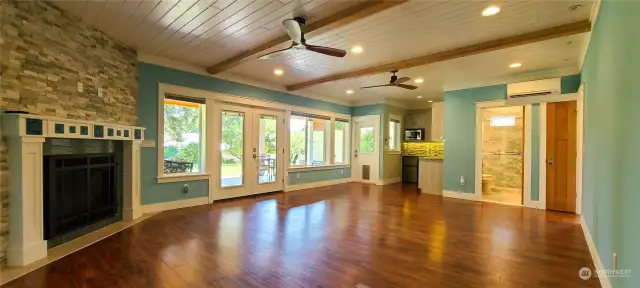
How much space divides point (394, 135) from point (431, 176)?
239 cm

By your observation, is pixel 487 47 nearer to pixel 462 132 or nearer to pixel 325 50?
pixel 325 50

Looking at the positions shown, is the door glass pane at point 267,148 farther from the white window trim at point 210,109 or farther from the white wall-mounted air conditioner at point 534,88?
the white wall-mounted air conditioner at point 534,88

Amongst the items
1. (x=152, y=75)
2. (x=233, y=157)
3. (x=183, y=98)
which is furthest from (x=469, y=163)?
(x=152, y=75)

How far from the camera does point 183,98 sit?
517 cm

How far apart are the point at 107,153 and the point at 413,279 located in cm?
418

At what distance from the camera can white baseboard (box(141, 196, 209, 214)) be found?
4.71 metres

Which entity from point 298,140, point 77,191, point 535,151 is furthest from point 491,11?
point 298,140

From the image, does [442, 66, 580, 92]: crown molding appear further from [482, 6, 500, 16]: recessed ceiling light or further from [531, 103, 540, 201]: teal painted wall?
[482, 6, 500, 16]: recessed ceiling light

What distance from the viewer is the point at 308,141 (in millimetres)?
7773

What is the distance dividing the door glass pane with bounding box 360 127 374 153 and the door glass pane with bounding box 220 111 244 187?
4117 millimetres

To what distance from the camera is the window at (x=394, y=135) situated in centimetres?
894

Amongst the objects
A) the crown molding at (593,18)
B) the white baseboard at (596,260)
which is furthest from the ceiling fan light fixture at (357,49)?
the white baseboard at (596,260)

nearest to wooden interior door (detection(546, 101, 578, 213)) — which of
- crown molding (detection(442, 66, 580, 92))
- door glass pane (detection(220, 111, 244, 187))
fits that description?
crown molding (detection(442, 66, 580, 92))

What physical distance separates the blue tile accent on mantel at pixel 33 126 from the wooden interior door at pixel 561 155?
7.33m
